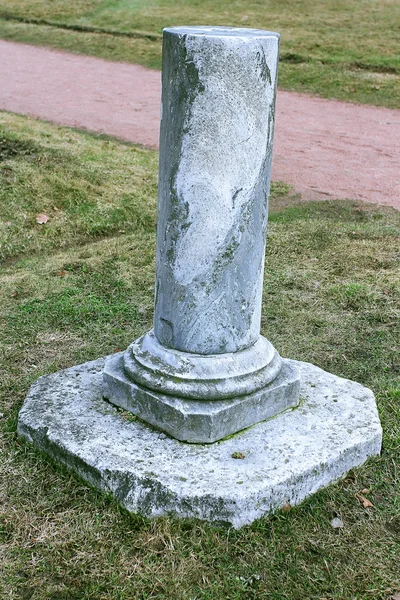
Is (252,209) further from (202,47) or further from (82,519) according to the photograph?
(82,519)

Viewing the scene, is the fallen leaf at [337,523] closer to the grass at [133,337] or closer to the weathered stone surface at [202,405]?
the grass at [133,337]

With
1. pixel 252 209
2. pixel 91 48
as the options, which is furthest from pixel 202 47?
pixel 91 48

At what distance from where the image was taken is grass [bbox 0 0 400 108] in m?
12.8

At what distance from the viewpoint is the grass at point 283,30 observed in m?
12.8

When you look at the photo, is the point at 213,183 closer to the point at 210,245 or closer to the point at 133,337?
the point at 210,245

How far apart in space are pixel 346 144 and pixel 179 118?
277 inches

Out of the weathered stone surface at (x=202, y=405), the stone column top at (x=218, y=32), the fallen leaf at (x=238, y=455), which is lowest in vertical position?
the fallen leaf at (x=238, y=455)

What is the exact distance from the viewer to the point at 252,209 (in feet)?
10.4

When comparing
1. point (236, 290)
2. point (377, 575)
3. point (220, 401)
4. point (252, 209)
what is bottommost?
point (377, 575)

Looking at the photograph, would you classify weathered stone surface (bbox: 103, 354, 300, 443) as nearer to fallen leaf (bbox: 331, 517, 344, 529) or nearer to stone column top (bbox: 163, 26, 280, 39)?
fallen leaf (bbox: 331, 517, 344, 529)

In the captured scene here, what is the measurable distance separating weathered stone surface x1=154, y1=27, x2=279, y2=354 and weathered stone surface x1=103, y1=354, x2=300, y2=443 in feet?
0.71

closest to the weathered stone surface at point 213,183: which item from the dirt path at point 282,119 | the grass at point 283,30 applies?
A: the dirt path at point 282,119

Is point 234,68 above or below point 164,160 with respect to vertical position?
above

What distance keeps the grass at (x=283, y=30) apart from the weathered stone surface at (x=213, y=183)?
30.6 ft
